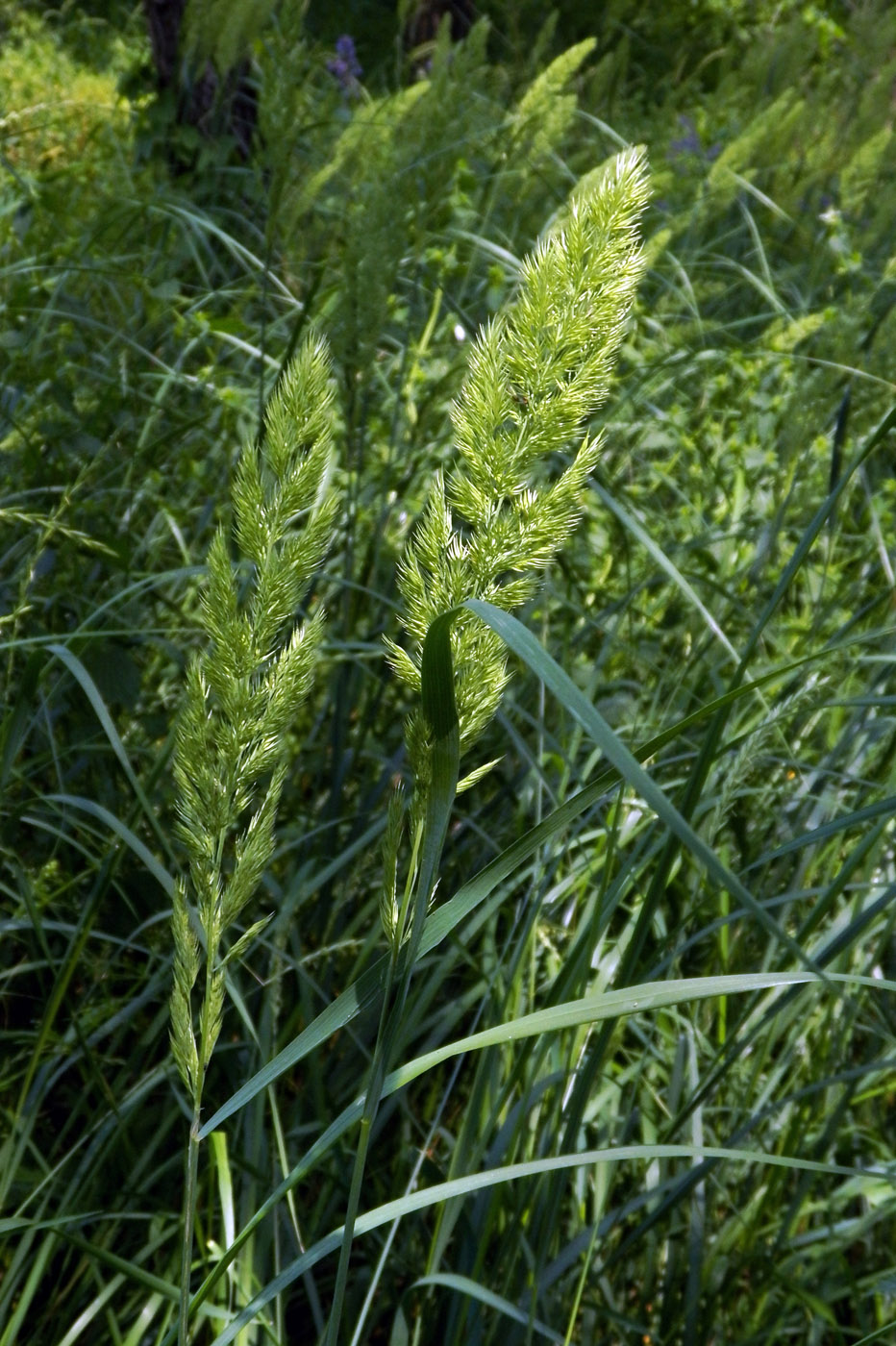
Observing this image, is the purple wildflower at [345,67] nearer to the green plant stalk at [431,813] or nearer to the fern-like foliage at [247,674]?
the fern-like foliage at [247,674]

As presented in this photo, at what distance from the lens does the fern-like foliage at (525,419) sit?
66 centimetres

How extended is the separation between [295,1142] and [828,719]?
1.20 meters

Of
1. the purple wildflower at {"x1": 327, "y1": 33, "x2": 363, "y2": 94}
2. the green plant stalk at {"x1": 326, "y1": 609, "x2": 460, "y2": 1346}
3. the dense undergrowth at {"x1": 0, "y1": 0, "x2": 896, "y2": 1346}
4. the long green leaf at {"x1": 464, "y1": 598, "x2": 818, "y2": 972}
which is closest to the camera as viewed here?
the long green leaf at {"x1": 464, "y1": 598, "x2": 818, "y2": 972}

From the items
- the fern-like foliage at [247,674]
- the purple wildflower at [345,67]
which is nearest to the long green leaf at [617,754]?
the fern-like foliage at [247,674]

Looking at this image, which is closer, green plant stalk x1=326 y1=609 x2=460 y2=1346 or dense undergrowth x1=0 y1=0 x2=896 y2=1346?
green plant stalk x1=326 y1=609 x2=460 y2=1346

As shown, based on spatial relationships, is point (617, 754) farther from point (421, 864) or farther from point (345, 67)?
point (345, 67)

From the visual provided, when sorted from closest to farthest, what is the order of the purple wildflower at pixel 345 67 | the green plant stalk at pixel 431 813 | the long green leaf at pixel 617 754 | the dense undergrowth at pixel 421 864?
the long green leaf at pixel 617 754 → the green plant stalk at pixel 431 813 → the dense undergrowth at pixel 421 864 → the purple wildflower at pixel 345 67

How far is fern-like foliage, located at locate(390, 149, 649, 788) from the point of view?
0.66 meters

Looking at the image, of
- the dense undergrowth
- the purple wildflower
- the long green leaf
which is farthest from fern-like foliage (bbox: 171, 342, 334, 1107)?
the purple wildflower

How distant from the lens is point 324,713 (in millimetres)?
2012

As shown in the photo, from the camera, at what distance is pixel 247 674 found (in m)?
0.72

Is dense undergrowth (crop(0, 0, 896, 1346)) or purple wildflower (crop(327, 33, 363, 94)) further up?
purple wildflower (crop(327, 33, 363, 94))

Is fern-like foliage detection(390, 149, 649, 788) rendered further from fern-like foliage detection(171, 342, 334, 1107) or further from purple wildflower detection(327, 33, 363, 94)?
purple wildflower detection(327, 33, 363, 94)

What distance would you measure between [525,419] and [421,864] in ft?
0.77
